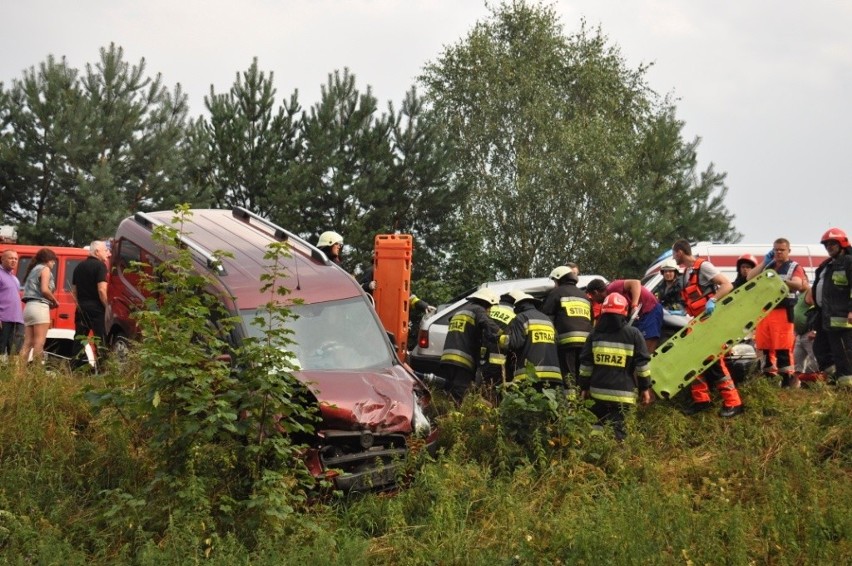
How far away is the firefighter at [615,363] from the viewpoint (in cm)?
989

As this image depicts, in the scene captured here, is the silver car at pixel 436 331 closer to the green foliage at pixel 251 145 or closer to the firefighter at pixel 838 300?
the firefighter at pixel 838 300

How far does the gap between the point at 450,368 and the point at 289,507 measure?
11.7ft

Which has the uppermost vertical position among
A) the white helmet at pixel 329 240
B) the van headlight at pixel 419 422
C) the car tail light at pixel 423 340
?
the white helmet at pixel 329 240

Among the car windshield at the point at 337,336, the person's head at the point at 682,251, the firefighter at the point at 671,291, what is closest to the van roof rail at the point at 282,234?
the car windshield at the point at 337,336

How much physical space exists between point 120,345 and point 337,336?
3.00 meters

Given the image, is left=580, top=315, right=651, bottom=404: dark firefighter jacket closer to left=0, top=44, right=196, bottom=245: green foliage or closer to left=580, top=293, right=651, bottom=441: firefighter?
left=580, top=293, right=651, bottom=441: firefighter

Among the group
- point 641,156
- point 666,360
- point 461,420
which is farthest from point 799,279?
point 641,156

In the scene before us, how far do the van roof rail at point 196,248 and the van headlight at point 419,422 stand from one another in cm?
212

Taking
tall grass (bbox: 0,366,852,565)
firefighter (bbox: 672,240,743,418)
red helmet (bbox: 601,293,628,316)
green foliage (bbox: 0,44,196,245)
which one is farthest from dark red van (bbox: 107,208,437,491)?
green foliage (bbox: 0,44,196,245)

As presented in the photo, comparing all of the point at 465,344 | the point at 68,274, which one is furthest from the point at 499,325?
the point at 68,274

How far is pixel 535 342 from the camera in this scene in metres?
10.7

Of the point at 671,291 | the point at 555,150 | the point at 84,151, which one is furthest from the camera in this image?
the point at 555,150

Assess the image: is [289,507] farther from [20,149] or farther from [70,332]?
[20,149]

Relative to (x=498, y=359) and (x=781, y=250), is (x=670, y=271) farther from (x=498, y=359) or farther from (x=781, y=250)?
(x=498, y=359)
